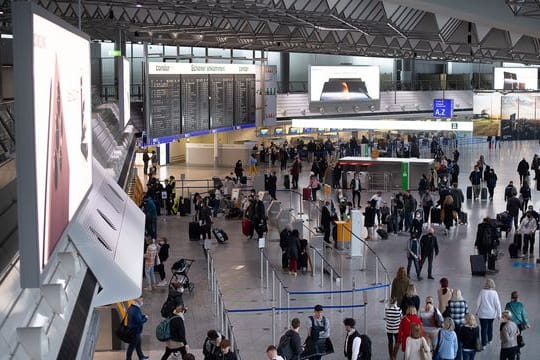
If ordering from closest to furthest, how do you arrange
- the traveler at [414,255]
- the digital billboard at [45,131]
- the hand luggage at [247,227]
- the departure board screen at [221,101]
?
the digital billboard at [45,131] → the traveler at [414,255] → the hand luggage at [247,227] → the departure board screen at [221,101]

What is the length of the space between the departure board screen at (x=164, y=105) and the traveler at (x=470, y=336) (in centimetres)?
2146

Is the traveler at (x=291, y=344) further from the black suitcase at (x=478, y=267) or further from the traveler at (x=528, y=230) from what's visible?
the traveler at (x=528, y=230)

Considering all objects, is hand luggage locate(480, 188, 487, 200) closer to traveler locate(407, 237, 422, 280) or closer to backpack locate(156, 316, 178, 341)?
traveler locate(407, 237, 422, 280)

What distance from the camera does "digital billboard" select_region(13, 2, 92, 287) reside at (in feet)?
14.4

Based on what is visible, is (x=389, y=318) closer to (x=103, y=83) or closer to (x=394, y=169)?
(x=394, y=169)

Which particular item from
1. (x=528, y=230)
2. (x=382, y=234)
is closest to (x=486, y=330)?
(x=528, y=230)

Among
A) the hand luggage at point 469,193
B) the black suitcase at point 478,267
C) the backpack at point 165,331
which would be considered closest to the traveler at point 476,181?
the hand luggage at point 469,193

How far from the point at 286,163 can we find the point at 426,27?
Result: 13.7 meters

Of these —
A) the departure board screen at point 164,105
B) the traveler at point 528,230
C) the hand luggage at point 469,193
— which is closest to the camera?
the traveler at point 528,230

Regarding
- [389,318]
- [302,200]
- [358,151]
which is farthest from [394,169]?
[389,318]

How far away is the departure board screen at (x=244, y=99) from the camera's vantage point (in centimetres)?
4106

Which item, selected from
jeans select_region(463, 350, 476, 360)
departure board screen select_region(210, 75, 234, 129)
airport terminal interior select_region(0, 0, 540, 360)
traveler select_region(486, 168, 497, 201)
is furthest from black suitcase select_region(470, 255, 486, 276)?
departure board screen select_region(210, 75, 234, 129)

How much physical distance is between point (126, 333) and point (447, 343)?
4.16 meters

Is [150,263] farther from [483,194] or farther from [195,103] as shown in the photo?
[195,103]
